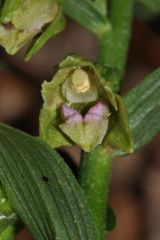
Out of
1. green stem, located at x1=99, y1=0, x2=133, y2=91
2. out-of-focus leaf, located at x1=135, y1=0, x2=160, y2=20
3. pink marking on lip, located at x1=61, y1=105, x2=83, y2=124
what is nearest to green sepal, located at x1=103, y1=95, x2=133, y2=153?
pink marking on lip, located at x1=61, y1=105, x2=83, y2=124

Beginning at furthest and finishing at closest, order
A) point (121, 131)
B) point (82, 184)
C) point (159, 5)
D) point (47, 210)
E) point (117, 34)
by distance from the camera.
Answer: point (159, 5)
point (117, 34)
point (82, 184)
point (121, 131)
point (47, 210)

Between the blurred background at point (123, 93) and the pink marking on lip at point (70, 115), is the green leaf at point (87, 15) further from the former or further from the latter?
the blurred background at point (123, 93)

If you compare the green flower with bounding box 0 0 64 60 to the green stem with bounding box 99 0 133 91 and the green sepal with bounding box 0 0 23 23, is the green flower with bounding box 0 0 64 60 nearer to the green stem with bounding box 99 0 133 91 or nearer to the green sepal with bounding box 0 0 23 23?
the green sepal with bounding box 0 0 23 23

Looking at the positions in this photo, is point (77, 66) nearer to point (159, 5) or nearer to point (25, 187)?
→ point (25, 187)

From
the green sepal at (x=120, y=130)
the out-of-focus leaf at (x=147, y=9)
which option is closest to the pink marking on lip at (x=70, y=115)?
the green sepal at (x=120, y=130)

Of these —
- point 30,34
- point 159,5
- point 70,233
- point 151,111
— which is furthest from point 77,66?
point 159,5

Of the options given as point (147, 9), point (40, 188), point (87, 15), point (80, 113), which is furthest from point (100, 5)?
point (40, 188)
